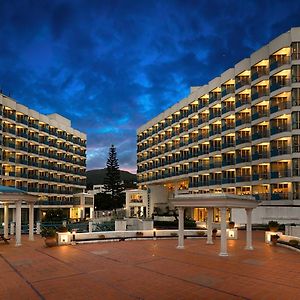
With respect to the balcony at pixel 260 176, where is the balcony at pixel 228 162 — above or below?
above

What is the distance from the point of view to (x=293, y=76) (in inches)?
2146

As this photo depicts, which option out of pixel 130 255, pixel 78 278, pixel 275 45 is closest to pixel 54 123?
pixel 275 45

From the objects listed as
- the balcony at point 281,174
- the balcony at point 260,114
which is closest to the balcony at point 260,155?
the balcony at point 281,174

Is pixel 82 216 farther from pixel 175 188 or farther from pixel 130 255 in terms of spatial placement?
pixel 130 255

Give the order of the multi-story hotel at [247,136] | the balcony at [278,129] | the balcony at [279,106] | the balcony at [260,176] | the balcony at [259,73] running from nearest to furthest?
the multi-story hotel at [247,136] → the balcony at [279,106] → the balcony at [278,129] → the balcony at [260,176] → the balcony at [259,73]

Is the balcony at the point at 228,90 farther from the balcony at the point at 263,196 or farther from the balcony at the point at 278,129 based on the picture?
the balcony at the point at 263,196

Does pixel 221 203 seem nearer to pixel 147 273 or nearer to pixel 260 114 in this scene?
pixel 147 273

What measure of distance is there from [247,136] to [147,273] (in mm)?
48868

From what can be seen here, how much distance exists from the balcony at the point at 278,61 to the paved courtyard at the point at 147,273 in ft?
108

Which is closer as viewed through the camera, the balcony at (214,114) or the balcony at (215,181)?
the balcony at (215,181)

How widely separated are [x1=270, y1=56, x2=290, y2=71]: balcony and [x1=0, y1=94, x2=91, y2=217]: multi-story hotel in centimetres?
5211

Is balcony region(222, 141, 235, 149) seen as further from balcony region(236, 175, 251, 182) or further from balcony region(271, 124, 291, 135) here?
balcony region(271, 124, 291, 135)

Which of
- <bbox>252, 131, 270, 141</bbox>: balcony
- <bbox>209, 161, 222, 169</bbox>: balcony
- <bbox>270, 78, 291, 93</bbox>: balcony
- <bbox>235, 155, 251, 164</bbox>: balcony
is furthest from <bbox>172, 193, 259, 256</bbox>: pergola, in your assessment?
<bbox>209, 161, 222, 169</bbox>: balcony

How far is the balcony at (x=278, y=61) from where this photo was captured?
2183 inches
